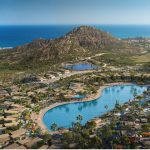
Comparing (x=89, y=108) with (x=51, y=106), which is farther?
(x=89, y=108)

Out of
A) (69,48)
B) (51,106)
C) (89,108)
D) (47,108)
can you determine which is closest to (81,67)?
(69,48)

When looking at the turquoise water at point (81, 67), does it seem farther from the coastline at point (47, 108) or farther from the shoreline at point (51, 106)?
the coastline at point (47, 108)

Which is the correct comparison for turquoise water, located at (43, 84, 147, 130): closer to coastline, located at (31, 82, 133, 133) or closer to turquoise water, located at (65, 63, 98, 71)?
coastline, located at (31, 82, 133, 133)

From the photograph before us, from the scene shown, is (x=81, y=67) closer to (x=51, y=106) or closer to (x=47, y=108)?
(x=51, y=106)

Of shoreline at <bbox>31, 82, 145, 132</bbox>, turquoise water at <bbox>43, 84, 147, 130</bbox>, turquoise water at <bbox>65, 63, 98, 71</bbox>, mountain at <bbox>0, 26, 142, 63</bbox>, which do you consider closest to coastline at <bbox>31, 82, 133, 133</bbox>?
shoreline at <bbox>31, 82, 145, 132</bbox>

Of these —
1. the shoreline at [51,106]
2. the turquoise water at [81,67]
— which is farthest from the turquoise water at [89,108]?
the turquoise water at [81,67]

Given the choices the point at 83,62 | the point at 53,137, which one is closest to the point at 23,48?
the point at 83,62

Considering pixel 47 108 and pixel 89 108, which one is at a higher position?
pixel 47 108
